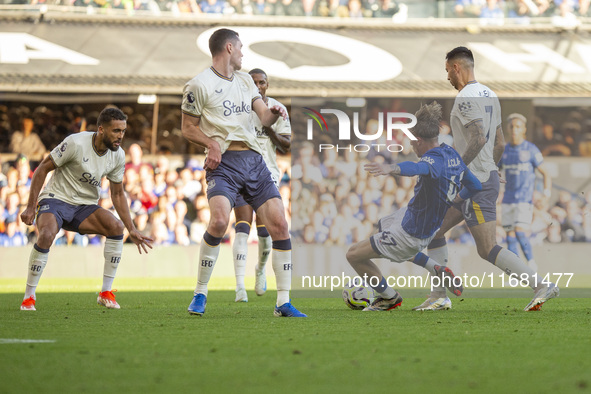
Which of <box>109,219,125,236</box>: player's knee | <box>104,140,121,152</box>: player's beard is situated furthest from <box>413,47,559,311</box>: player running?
<box>104,140,121,152</box>: player's beard

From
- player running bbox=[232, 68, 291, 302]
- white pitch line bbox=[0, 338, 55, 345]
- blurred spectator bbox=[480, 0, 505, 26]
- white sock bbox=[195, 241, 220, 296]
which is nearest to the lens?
white pitch line bbox=[0, 338, 55, 345]

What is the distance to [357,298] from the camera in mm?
8188

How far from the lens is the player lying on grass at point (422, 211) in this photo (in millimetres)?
8086

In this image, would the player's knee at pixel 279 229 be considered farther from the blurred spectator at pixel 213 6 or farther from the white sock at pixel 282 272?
the blurred spectator at pixel 213 6

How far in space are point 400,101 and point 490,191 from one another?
120 cm

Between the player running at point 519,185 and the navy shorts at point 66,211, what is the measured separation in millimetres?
3899

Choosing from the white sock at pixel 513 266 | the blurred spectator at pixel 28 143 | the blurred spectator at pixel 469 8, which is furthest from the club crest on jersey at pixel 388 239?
the blurred spectator at pixel 469 8

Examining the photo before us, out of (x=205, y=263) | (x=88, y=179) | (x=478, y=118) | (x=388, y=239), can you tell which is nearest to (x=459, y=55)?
(x=478, y=118)

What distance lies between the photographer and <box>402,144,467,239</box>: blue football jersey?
8.13 metres

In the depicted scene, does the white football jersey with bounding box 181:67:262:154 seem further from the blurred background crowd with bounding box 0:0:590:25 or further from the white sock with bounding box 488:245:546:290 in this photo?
the blurred background crowd with bounding box 0:0:590:25

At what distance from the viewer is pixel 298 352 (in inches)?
184

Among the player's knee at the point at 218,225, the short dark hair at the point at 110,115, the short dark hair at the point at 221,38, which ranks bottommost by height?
the player's knee at the point at 218,225

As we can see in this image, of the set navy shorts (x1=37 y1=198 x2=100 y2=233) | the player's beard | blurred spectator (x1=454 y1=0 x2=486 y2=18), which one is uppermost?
blurred spectator (x1=454 y1=0 x2=486 y2=18)

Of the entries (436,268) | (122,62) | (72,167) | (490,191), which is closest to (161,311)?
(72,167)
